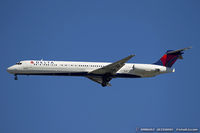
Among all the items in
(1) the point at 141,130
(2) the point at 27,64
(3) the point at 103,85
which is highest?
(2) the point at 27,64

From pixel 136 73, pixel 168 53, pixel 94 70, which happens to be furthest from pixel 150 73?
pixel 94 70

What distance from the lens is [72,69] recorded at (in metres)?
35.1

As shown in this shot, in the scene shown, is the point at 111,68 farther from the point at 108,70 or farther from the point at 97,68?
the point at 97,68

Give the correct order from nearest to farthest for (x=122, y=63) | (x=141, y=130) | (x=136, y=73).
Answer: (x=141, y=130), (x=122, y=63), (x=136, y=73)

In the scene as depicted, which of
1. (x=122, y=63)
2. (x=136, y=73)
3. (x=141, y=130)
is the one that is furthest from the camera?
(x=136, y=73)

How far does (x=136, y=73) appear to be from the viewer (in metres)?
36.5

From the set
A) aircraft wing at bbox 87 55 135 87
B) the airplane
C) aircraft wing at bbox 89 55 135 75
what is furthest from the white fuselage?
aircraft wing at bbox 89 55 135 75

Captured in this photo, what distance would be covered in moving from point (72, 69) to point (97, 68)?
9.68 feet

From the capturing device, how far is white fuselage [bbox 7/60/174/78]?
3462cm

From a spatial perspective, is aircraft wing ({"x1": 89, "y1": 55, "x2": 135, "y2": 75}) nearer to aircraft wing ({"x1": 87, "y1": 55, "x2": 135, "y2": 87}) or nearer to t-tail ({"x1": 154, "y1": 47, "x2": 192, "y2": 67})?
aircraft wing ({"x1": 87, "y1": 55, "x2": 135, "y2": 87})

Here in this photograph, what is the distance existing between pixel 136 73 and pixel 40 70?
10876mm

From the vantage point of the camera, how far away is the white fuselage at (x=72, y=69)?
3462 cm

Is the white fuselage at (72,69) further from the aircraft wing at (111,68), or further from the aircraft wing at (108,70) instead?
the aircraft wing at (111,68)

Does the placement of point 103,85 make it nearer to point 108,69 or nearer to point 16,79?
point 108,69
